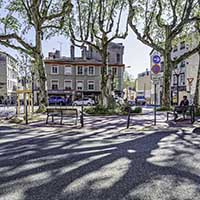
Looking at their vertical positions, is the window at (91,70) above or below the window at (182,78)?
above

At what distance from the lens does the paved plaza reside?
13.6 feet

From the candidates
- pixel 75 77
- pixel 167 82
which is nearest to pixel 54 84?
pixel 75 77

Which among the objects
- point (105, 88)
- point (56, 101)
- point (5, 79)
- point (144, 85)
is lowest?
point (56, 101)

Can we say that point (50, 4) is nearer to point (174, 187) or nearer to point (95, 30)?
point (95, 30)

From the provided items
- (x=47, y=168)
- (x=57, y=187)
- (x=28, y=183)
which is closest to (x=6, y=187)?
(x=28, y=183)

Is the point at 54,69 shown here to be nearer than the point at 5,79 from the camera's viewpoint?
Yes

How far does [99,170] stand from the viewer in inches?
213

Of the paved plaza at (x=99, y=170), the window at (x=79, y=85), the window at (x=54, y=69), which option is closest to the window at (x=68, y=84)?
the window at (x=79, y=85)

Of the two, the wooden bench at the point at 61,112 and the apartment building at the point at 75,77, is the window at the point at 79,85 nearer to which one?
the apartment building at the point at 75,77

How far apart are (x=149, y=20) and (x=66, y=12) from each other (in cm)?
816

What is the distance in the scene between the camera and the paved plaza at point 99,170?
4.16m

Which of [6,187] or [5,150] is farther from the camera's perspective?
[5,150]

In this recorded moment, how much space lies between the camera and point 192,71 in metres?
40.1

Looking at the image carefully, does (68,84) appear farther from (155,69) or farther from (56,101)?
(155,69)
